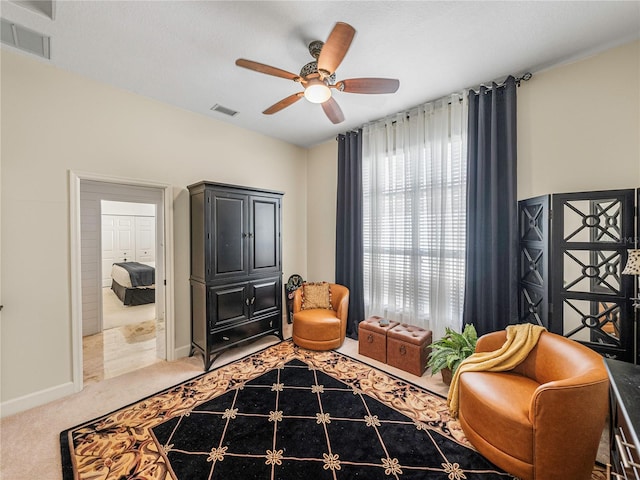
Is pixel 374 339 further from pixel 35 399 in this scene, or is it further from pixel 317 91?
pixel 35 399

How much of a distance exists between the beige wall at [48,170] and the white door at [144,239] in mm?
4869

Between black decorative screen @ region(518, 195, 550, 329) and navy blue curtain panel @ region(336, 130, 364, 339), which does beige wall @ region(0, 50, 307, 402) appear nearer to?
navy blue curtain panel @ region(336, 130, 364, 339)

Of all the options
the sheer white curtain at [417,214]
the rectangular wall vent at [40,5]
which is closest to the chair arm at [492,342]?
the sheer white curtain at [417,214]

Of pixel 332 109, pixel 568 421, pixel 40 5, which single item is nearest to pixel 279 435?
pixel 568 421

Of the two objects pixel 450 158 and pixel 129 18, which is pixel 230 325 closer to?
pixel 129 18

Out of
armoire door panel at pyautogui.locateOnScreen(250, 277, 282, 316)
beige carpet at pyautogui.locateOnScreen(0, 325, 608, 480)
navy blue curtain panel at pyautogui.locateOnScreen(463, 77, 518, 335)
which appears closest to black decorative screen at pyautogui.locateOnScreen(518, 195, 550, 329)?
navy blue curtain panel at pyautogui.locateOnScreen(463, 77, 518, 335)

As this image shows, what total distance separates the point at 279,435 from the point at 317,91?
2669 millimetres

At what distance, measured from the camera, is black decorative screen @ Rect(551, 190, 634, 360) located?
1976mm

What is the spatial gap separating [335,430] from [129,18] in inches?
135

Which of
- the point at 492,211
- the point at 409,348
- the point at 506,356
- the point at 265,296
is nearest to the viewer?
the point at 506,356

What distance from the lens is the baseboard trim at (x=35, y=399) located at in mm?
2225

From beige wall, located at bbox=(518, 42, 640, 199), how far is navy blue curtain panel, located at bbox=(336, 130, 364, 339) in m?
1.94

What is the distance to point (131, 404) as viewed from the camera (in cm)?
234

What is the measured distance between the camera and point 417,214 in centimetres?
332
